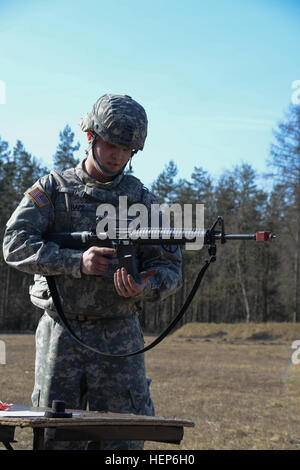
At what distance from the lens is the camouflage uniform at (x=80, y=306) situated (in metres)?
3.34

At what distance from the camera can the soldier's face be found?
139 inches

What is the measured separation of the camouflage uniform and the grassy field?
376cm

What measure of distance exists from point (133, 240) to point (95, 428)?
1050mm

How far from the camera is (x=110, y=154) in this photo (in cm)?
354

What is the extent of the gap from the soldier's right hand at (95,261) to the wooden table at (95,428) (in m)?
0.79

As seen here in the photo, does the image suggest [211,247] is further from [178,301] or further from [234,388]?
[178,301]

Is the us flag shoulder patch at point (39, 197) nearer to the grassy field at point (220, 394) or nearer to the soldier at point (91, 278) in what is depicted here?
the soldier at point (91, 278)

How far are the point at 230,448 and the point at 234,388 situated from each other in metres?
5.71

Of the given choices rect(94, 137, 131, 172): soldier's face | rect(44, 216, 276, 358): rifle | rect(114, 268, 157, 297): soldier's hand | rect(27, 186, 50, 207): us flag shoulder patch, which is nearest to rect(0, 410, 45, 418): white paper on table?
rect(44, 216, 276, 358): rifle

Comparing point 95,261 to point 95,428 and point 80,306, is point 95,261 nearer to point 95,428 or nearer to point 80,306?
point 80,306

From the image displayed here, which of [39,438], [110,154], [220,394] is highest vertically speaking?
[110,154]

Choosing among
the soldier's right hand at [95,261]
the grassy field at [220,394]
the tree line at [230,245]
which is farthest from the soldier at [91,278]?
the tree line at [230,245]

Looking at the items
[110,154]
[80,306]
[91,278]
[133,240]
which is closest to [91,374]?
[80,306]

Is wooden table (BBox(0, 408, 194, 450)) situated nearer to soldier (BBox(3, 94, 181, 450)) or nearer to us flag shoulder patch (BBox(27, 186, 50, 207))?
soldier (BBox(3, 94, 181, 450))
